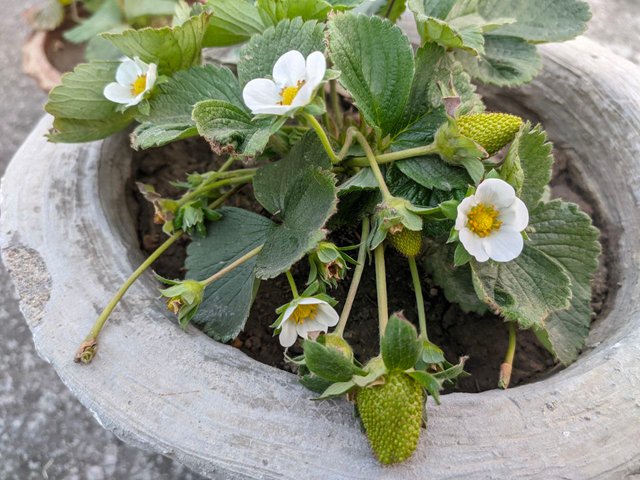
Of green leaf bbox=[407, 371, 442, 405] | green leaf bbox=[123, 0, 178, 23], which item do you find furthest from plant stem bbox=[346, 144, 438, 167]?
green leaf bbox=[123, 0, 178, 23]

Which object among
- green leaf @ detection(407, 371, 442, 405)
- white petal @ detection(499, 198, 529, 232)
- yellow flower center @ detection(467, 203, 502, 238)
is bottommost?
green leaf @ detection(407, 371, 442, 405)

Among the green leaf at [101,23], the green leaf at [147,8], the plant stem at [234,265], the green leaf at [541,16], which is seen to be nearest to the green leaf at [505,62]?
A: the green leaf at [541,16]

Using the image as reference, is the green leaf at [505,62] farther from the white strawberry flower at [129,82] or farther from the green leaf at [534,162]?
the white strawberry flower at [129,82]

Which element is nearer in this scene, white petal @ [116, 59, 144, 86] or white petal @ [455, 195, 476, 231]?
white petal @ [455, 195, 476, 231]

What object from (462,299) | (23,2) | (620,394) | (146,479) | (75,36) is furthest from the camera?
(23,2)

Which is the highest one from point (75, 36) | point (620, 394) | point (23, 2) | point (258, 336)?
point (620, 394)

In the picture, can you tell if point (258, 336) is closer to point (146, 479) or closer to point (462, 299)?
point (462, 299)

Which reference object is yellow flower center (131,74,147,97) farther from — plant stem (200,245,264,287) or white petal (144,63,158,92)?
plant stem (200,245,264,287)

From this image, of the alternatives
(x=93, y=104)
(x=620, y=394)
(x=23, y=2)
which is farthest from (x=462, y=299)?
(x=23, y=2)
